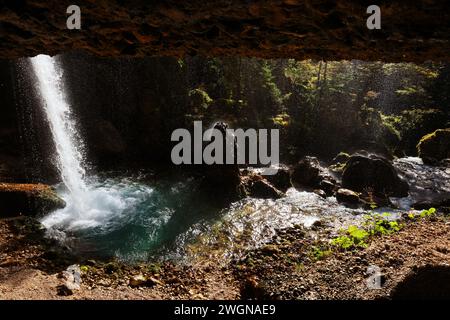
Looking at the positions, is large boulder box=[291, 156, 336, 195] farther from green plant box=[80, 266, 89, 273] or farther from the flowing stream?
green plant box=[80, 266, 89, 273]

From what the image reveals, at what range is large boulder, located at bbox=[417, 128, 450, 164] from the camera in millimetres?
20719

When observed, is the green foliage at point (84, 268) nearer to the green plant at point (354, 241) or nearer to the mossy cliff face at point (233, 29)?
the mossy cliff face at point (233, 29)

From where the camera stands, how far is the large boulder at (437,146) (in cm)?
2072

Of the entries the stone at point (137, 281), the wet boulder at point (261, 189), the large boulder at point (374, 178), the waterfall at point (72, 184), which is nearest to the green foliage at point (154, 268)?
the stone at point (137, 281)

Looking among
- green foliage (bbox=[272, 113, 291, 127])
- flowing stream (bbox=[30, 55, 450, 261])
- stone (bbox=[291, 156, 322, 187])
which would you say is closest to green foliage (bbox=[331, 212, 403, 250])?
flowing stream (bbox=[30, 55, 450, 261])

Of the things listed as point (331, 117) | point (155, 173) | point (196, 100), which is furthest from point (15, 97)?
point (331, 117)

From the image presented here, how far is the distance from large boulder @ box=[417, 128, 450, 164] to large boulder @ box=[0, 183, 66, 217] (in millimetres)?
22533

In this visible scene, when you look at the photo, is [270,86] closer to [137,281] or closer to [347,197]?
[347,197]

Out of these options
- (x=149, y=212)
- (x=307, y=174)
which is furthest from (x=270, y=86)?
(x=149, y=212)

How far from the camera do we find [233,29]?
292 centimetres

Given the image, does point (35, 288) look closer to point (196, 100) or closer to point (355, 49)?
point (355, 49)

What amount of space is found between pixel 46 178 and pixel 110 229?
567cm

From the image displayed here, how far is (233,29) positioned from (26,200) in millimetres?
10185

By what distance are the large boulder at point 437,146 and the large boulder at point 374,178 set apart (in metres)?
7.91
